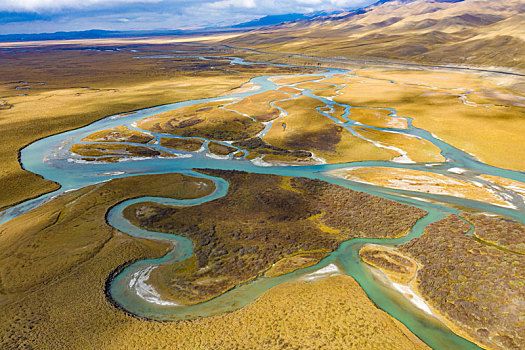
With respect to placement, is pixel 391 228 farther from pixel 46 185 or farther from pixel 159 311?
pixel 46 185

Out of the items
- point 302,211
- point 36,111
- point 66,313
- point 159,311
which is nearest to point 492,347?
point 302,211

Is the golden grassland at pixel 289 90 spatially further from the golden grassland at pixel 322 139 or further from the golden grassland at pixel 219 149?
the golden grassland at pixel 219 149

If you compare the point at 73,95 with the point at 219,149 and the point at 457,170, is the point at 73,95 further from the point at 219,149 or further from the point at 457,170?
the point at 457,170

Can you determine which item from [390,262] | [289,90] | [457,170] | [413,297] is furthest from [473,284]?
[289,90]

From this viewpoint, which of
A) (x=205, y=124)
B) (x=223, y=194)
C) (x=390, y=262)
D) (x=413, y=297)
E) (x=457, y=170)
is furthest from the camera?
(x=205, y=124)

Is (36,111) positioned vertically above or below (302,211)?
Result: above

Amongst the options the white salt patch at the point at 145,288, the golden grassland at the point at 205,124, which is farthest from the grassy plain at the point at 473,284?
the golden grassland at the point at 205,124
